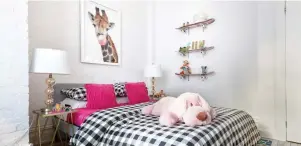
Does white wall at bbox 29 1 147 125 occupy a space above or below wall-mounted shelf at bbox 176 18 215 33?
below

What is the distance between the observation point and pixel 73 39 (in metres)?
2.56

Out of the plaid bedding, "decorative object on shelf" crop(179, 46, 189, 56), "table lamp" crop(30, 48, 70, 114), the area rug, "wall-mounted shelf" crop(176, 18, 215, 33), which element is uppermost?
"wall-mounted shelf" crop(176, 18, 215, 33)

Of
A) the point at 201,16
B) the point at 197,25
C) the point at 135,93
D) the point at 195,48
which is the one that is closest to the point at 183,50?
the point at 195,48

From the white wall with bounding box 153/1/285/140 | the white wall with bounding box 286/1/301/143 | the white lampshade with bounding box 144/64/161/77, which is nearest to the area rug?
the white wall with bounding box 153/1/285/140

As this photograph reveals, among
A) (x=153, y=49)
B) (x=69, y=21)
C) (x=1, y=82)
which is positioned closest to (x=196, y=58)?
(x=153, y=49)

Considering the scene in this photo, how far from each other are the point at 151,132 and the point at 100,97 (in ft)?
3.52

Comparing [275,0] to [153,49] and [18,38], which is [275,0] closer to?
[153,49]

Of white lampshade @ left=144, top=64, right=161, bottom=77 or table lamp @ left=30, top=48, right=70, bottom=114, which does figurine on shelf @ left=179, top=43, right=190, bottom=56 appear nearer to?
white lampshade @ left=144, top=64, right=161, bottom=77

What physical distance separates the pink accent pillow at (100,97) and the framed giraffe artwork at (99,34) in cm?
65

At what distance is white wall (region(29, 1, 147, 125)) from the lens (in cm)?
222

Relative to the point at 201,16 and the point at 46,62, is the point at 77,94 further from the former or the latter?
the point at 201,16

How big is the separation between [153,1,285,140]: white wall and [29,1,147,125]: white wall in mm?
750

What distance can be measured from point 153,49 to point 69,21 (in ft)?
5.85

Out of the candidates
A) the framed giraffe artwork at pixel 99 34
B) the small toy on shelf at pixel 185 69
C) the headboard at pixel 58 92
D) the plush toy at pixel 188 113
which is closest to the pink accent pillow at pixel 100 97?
the headboard at pixel 58 92
